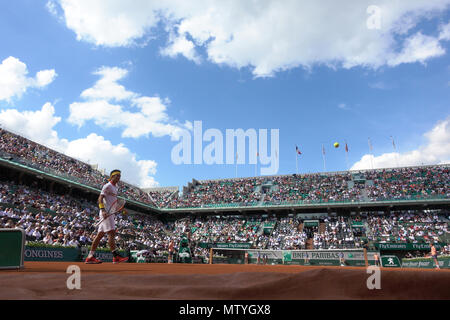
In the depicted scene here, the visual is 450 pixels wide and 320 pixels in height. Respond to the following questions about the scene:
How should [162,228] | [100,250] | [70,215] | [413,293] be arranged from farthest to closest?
1. [162,228]
2. [70,215]
3. [100,250]
4. [413,293]

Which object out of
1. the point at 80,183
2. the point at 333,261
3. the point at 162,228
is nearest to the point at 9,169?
the point at 80,183

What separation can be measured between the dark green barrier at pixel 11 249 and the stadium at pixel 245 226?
0.01m

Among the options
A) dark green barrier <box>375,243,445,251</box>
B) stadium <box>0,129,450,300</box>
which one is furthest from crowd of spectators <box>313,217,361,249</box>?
dark green barrier <box>375,243,445,251</box>

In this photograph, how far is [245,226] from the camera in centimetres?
3512

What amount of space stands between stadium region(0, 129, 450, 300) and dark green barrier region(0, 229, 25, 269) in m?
0.01

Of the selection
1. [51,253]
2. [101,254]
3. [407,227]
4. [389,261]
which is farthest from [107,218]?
[407,227]

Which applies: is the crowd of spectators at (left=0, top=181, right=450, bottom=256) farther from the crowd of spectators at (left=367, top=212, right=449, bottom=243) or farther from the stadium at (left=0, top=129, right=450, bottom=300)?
the stadium at (left=0, top=129, right=450, bottom=300)

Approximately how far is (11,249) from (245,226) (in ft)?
103

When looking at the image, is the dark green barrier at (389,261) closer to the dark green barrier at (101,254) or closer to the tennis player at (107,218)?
the dark green barrier at (101,254)

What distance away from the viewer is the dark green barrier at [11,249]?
470cm

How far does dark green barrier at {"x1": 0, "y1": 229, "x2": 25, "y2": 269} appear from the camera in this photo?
470 centimetres
